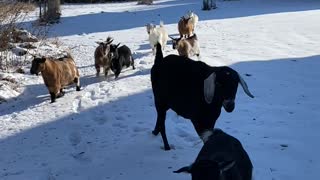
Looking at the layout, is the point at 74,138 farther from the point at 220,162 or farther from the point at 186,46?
the point at 186,46

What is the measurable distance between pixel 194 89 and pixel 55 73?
3.68 m

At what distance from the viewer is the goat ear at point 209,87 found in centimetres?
468

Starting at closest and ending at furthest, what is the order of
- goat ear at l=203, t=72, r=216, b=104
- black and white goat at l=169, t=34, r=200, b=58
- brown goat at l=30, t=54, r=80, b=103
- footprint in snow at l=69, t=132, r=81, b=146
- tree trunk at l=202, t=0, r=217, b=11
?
goat ear at l=203, t=72, r=216, b=104
footprint in snow at l=69, t=132, r=81, b=146
brown goat at l=30, t=54, r=80, b=103
black and white goat at l=169, t=34, r=200, b=58
tree trunk at l=202, t=0, r=217, b=11

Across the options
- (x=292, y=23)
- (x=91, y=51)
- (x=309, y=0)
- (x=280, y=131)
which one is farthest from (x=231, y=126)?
(x=309, y=0)

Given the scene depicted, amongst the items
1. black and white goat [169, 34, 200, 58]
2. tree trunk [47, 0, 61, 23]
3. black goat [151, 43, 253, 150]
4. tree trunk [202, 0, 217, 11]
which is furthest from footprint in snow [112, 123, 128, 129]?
tree trunk [202, 0, 217, 11]

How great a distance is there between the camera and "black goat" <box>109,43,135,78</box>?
974 centimetres

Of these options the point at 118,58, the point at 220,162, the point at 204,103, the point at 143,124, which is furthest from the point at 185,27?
the point at 220,162

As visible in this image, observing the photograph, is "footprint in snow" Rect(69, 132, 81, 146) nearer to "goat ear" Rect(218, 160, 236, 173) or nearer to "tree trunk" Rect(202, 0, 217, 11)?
"goat ear" Rect(218, 160, 236, 173)

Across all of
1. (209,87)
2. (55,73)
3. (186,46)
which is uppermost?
(209,87)

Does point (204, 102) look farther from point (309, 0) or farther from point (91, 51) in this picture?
point (309, 0)

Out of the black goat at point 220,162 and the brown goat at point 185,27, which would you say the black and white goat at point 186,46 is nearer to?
the brown goat at point 185,27

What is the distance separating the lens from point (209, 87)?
4703 mm

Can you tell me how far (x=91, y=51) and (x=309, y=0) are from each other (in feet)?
57.0

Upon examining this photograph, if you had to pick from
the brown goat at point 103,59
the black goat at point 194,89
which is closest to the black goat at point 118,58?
the brown goat at point 103,59
